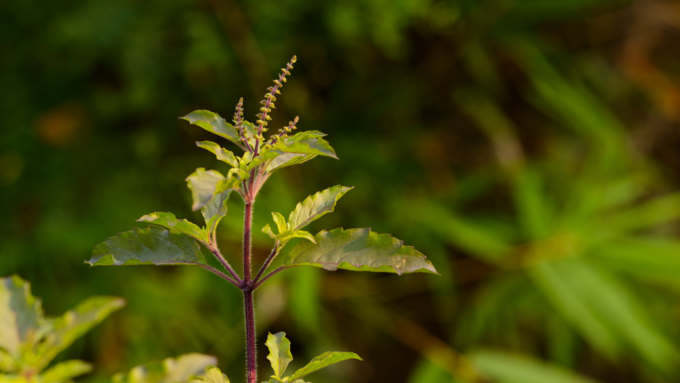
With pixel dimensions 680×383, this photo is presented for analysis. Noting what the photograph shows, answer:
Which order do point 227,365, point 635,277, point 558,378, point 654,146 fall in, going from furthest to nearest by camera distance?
point 654,146
point 635,277
point 227,365
point 558,378

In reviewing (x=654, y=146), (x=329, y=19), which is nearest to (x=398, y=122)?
(x=329, y=19)

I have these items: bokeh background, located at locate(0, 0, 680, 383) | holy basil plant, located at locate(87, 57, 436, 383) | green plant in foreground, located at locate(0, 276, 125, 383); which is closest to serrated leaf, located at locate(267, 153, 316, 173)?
holy basil plant, located at locate(87, 57, 436, 383)

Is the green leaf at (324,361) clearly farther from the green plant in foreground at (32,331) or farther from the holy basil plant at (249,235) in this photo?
the green plant in foreground at (32,331)

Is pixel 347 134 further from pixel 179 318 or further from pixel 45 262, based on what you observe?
pixel 45 262

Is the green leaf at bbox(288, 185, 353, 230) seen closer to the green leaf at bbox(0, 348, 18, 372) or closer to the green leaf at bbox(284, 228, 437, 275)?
the green leaf at bbox(284, 228, 437, 275)

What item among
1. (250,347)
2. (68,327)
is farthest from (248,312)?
(68,327)

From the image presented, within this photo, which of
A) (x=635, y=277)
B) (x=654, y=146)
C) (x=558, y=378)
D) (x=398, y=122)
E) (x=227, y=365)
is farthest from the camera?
(x=654, y=146)
